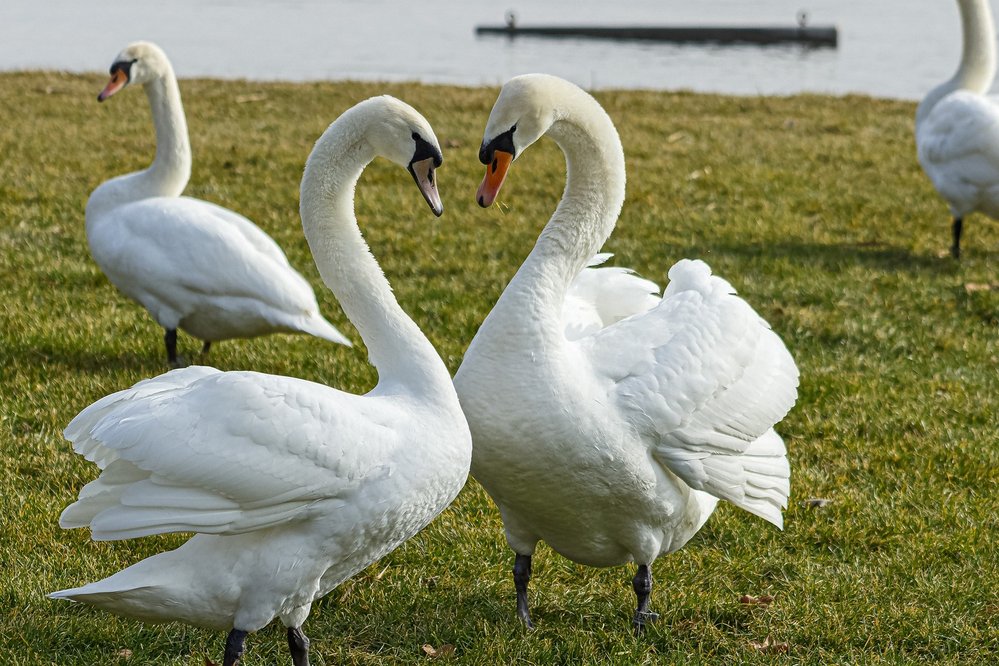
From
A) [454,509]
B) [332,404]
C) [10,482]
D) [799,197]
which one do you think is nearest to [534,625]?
[454,509]

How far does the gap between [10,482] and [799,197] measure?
7102 millimetres

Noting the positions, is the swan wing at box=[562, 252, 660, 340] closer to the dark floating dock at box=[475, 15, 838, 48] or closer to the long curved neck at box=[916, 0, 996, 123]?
the long curved neck at box=[916, 0, 996, 123]

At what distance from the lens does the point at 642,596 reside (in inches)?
146

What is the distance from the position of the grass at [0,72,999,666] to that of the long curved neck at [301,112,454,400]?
930 mm

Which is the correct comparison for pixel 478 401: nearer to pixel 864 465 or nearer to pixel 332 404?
pixel 332 404

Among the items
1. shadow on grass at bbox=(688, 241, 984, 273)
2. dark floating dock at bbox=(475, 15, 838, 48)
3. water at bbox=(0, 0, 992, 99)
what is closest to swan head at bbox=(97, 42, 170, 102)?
shadow on grass at bbox=(688, 241, 984, 273)

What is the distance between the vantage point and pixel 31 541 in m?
4.02

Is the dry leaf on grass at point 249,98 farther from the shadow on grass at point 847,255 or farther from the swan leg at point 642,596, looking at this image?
the swan leg at point 642,596

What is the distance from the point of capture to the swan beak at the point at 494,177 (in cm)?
339

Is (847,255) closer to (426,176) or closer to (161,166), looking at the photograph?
(161,166)


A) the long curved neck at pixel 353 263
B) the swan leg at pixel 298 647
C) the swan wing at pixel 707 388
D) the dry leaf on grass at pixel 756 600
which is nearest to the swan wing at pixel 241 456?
the long curved neck at pixel 353 263

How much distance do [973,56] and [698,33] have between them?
22.4m

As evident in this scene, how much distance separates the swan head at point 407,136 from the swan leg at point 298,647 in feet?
3.85

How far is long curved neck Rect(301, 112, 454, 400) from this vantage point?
128 inches
